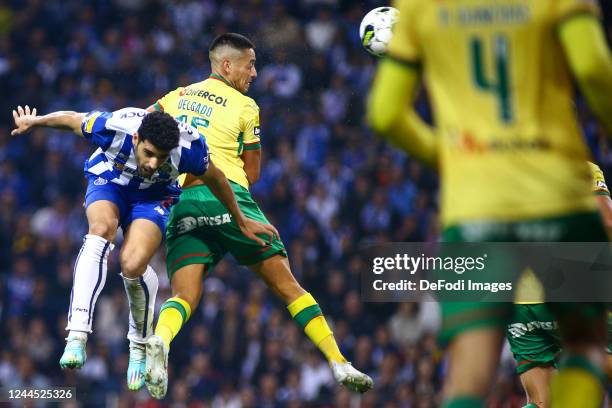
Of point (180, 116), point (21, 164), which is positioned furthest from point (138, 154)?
point (21, 164)

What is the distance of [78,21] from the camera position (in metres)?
17.5

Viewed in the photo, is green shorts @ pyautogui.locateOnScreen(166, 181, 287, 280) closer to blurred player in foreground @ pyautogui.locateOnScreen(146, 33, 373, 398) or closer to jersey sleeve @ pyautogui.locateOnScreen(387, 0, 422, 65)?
blurred player in foreground @ pyautogui.locateOnScreen(146, 33, 373, 398)

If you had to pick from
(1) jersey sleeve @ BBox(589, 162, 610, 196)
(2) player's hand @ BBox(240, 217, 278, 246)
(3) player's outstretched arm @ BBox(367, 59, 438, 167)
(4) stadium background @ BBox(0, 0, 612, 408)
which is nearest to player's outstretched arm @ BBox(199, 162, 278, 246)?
(2) player's hand @ BBox(240, 217, 278, 246)

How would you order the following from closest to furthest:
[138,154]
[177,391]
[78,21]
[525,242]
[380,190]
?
1. [525,242]
2. [138,154]
3. [177,391]
4. [380,190]
5. [78,21]

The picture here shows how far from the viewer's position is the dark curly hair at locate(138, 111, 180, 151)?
6176 mm

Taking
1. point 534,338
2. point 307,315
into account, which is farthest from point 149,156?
point 534,338

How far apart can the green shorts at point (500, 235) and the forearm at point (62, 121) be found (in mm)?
3825

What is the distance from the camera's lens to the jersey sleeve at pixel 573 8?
3.32 meters

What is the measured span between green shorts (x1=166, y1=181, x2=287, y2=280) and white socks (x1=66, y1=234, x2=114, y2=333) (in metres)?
0.57

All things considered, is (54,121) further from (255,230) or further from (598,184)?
(598,184)

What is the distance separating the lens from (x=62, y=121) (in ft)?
22.2

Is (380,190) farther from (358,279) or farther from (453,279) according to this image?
(453,279)

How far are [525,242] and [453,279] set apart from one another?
15.2 inches

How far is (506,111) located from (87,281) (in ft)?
12.6
